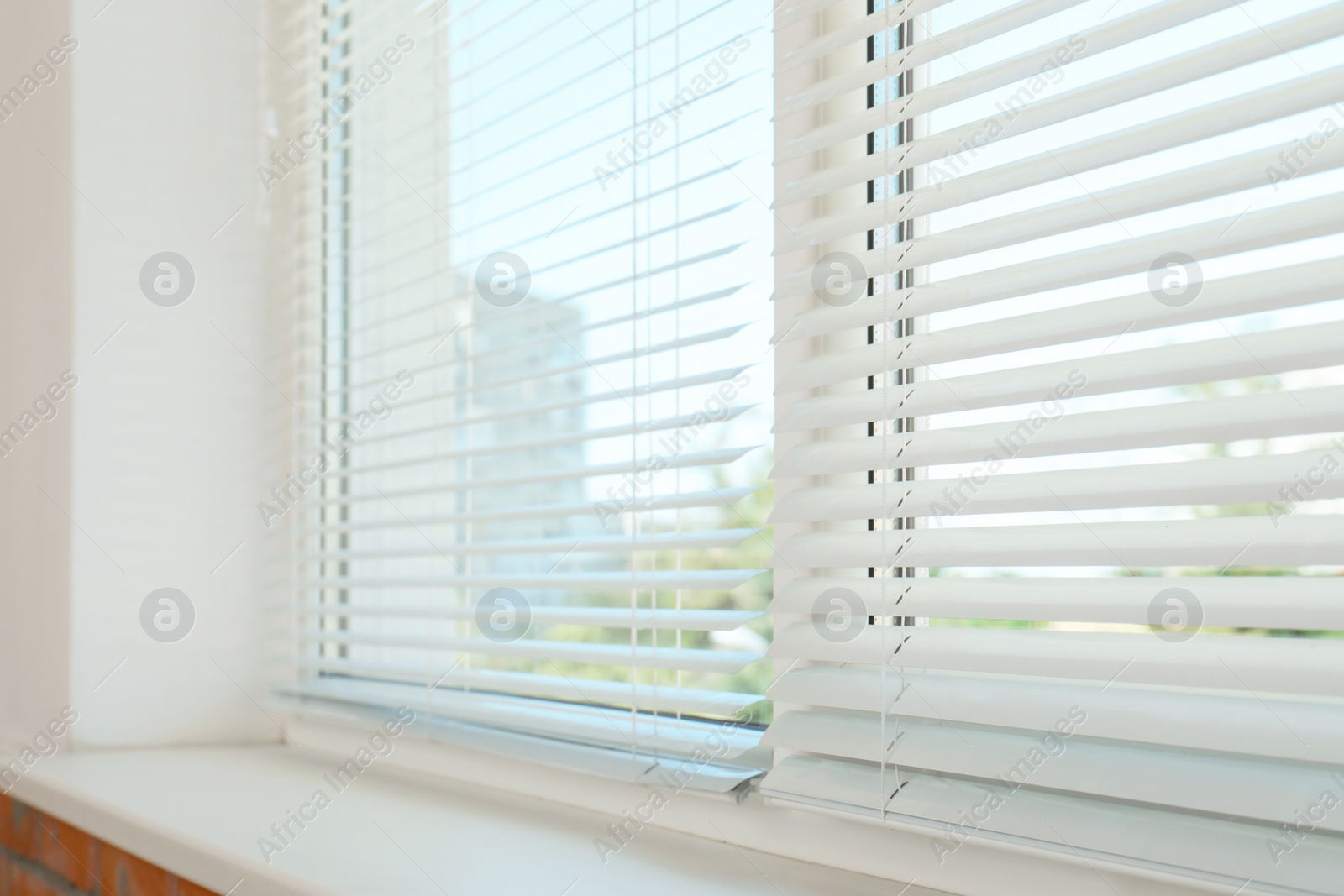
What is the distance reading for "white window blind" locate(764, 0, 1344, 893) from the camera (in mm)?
569

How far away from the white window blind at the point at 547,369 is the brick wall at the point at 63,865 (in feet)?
1.08

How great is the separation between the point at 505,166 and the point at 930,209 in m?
0.71

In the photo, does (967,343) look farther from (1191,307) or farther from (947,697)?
(947,697)

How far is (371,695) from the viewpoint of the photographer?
53.9 inches

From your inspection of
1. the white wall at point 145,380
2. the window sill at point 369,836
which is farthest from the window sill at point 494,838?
the white wall at point 145,380

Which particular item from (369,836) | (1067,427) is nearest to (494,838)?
(369,836)

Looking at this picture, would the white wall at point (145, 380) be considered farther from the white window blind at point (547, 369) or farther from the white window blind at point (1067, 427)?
the white window blind at point (1067, 427)

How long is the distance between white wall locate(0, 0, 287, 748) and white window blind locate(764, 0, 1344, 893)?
41.8 inches

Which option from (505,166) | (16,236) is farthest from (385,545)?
(16,236)

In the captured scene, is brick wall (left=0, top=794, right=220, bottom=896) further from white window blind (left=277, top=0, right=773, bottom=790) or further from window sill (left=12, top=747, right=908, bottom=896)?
white window blind (left=277, top=0, right=773, bottom=790)

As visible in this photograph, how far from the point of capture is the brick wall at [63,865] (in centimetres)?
111

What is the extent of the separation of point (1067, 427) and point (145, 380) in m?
1.37

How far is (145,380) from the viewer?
151 cm

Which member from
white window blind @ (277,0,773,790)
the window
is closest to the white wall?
white window blind @ (277,0,773,790)
